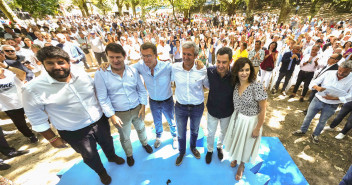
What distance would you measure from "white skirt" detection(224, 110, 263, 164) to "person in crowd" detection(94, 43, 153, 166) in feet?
5.05

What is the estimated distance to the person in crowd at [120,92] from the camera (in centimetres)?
212

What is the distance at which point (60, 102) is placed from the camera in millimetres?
1818

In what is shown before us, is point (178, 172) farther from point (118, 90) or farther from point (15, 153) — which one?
point (15, 153)

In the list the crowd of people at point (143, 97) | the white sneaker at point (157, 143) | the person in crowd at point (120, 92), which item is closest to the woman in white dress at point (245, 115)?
the crowd of people at point (143, 97)

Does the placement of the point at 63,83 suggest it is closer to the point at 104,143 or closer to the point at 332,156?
the point at 104,143

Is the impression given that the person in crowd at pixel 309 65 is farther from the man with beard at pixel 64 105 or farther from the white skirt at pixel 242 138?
the man with beard at pixel 64 105

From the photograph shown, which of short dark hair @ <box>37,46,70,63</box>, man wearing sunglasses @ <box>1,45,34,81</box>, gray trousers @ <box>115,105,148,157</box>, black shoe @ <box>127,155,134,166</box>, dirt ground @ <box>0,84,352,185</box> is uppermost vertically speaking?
short dark hair @ <box>37,46,70,63</box>

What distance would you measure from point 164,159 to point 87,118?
1.65 meters

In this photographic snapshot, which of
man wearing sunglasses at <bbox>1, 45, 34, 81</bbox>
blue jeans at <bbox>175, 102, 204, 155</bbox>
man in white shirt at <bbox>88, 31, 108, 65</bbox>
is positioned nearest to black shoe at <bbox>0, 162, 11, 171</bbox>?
man wearing sunglasses at <bbox>1, 45, 34, 81</bbox>

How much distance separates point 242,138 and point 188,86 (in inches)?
46.5

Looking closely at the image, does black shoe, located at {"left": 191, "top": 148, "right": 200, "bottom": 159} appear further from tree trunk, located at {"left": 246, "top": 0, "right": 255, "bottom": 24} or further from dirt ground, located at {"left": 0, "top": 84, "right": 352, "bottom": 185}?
tree trunk, located at {"left": 246, "top": 0, "right": 255, "bottom": 24}

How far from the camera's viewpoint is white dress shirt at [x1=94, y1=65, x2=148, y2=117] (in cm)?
214

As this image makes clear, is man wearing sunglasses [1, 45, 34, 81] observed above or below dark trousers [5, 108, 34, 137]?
above

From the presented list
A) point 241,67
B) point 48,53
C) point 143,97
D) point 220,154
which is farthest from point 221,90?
point 48,53
